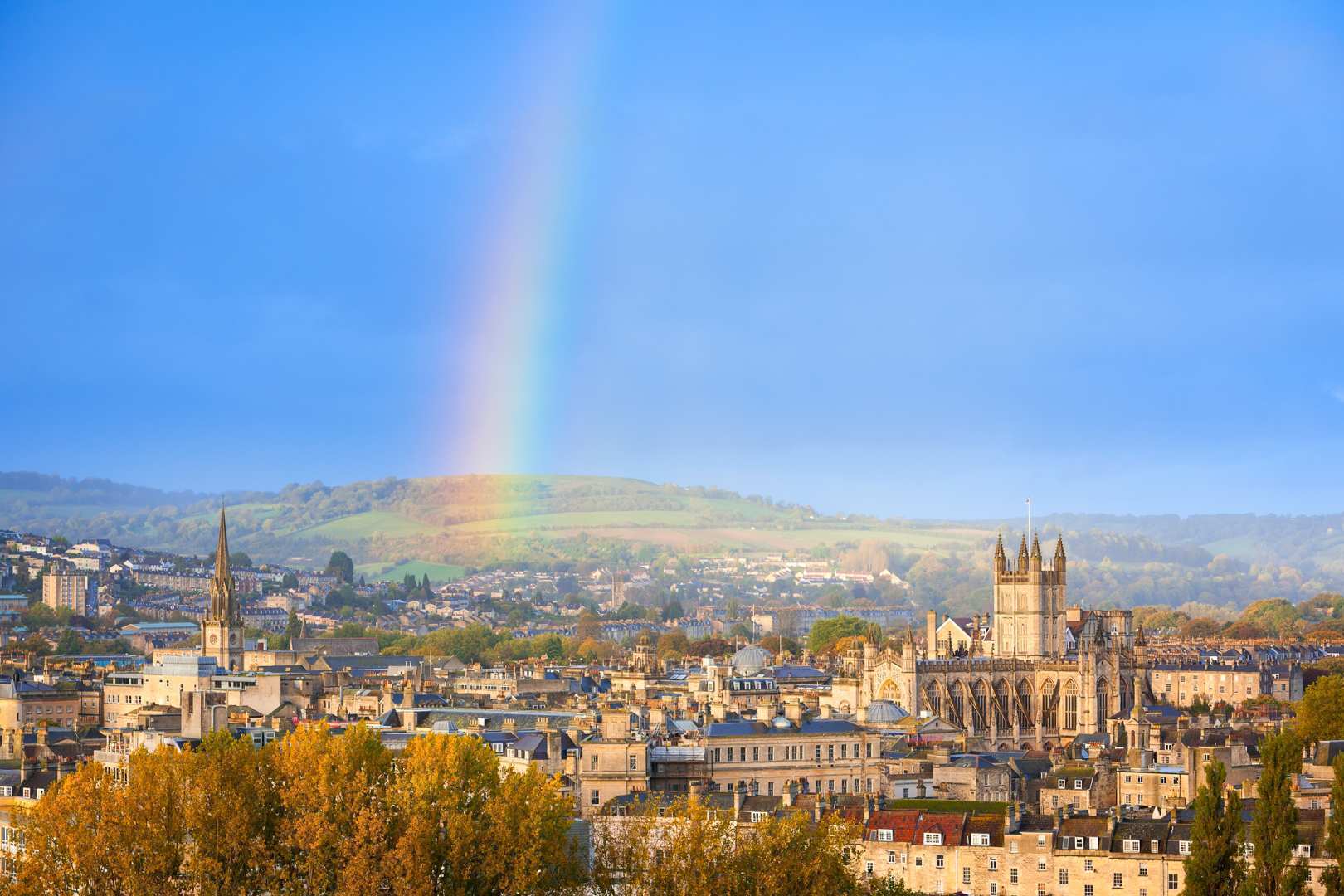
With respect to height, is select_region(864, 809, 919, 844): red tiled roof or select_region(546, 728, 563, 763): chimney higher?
select_region(546, 728, 563, 763): chimney

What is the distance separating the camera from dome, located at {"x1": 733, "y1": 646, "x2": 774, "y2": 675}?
158125mm

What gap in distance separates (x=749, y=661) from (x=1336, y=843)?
3965 inches

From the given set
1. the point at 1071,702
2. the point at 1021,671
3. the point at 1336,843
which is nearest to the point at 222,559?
the point at 1021,671

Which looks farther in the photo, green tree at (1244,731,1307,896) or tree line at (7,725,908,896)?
green tree at (1244,731,1307,896)

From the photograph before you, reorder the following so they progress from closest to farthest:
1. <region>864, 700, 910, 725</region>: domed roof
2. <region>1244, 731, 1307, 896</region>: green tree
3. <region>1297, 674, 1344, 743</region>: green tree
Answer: <region>1244, 731, 1307, 896</region>: green tree, <region>1297, 674, 1344, 743</region>: green tree, <region>864, 700, 910, 725</region>: domed roof

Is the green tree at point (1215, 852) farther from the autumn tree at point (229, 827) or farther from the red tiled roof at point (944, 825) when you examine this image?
the autumn tree at point (229, 827)

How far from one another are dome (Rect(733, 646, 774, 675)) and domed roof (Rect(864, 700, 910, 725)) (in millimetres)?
31725

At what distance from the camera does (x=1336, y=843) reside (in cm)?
6231

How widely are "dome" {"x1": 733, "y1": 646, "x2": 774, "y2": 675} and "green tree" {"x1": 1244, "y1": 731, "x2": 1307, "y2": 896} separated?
90.5m

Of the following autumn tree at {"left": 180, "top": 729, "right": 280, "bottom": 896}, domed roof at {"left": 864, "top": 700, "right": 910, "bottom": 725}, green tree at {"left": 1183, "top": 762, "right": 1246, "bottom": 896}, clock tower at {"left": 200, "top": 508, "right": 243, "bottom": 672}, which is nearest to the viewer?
green tree at {"left": 1183, "top": 762, "right": 1246, "bottom": 896}

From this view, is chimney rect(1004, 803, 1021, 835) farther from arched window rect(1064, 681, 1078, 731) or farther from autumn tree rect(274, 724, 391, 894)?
arched window rect(1064, 681, 1078, 731)

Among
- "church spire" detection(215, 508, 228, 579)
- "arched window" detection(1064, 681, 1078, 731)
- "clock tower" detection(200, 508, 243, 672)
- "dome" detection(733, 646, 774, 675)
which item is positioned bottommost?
"arched window" detection(1064, 681, 1078, 731)

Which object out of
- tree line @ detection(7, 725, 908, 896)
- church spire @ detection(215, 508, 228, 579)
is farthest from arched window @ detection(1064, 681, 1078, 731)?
tree line @ detection(7, 725, 908, 896)

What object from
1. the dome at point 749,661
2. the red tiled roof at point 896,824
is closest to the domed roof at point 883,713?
the dome at point 749,661
